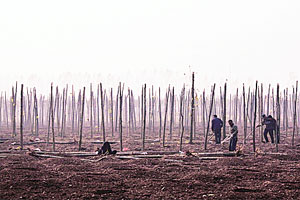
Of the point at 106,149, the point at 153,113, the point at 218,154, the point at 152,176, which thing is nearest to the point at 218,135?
the point at 218,154

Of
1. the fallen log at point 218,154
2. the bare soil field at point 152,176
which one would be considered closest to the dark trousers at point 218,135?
the bare soil field at point 152,176

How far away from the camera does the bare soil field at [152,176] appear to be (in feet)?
29.7

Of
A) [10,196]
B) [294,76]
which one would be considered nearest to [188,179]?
[10,196]

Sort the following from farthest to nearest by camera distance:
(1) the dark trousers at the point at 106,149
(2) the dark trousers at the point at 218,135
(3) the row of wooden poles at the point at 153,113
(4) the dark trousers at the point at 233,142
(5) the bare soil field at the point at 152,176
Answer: (2) the dark trousers at the point at 218,135
(3) the row of wooden poles at the point at 153,113
(4) the dark trousers at the point at 233,142
(1) the dark trousers at the point at 106,149
(5) the bare soil field at the point at 152,176

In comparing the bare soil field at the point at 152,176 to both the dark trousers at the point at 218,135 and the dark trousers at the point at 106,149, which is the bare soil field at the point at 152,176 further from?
the dark trousers at the point at 218,135

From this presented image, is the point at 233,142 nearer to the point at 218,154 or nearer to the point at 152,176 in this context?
the point at 218,154

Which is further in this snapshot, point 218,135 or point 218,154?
point 218,135

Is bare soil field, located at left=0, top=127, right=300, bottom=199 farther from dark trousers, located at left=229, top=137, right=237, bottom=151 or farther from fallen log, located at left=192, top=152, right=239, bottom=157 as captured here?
dark trousers, located at left=229, top=137, right=237, bottom=151

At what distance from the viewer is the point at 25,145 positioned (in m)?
21.0

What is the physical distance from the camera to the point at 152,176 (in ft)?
38.0

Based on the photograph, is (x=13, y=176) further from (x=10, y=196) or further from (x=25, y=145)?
(x=25, y=145)

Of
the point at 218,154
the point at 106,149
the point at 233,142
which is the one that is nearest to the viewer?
A: the point at 218,154

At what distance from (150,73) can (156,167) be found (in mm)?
132398

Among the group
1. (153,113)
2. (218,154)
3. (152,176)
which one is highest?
(153,113)
